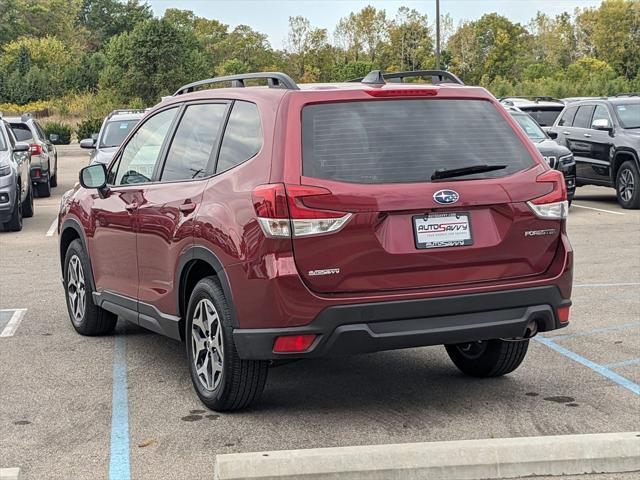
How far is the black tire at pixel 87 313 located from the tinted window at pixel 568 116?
13.6m

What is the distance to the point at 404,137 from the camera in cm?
590

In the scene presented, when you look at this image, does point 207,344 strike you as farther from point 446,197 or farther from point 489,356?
point 489,356

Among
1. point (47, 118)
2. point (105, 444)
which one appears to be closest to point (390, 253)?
point (105, 444)

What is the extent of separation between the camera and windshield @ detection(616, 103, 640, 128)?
18891 mm

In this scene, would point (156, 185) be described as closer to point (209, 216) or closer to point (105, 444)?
point (209, 216)

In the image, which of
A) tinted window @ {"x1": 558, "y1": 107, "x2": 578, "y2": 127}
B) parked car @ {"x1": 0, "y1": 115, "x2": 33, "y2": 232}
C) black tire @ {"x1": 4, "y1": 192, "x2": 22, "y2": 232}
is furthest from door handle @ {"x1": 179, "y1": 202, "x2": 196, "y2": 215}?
tinted window @ {"x1": 558, "y1": 107, "x2": 578, "y2": 127}

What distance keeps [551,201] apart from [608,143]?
13.4 metres

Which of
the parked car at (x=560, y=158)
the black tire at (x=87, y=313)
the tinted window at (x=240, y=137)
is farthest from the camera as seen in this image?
the parked car at (x=560, y=158)

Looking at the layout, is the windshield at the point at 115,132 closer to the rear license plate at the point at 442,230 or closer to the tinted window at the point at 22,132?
the tinted window at the point at 22,132

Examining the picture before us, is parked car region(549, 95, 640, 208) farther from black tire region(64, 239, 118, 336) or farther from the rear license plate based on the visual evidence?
the rear license plate

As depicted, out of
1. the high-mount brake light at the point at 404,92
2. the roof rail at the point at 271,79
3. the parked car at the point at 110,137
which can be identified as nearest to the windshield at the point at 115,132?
the parked car at the point at 110,137

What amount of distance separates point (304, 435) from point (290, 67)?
76.5 m

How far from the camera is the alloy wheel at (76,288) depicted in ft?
27.8

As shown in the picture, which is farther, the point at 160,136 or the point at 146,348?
the point at 146,348
